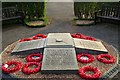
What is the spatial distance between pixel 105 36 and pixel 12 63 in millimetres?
4825

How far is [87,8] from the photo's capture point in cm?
1073

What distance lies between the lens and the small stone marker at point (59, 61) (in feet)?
14.2

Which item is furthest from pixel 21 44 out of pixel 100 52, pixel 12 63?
pixel 100 52

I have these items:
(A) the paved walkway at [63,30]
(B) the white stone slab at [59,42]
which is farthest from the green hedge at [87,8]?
(B) the white stone slab at [59,42]

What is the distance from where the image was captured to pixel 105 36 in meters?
8.15

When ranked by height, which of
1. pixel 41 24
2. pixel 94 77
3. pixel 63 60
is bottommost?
pixel 94 77

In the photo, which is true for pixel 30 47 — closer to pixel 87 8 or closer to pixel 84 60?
pixel 84 60

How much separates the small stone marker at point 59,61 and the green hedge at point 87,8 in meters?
6.14

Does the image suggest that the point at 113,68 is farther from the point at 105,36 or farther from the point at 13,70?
the point at 105,36

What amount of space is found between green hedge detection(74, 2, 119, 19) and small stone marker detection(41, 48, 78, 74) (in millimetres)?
6142

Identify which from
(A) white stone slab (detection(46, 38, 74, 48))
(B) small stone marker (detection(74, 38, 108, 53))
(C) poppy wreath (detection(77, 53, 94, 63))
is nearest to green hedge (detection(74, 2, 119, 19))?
(B) small stone marker (detection(74, 38, 108, 53))

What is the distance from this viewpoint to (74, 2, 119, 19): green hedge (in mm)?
10535

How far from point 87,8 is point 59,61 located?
6.82 meters

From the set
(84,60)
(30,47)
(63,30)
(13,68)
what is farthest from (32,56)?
(63,30)
